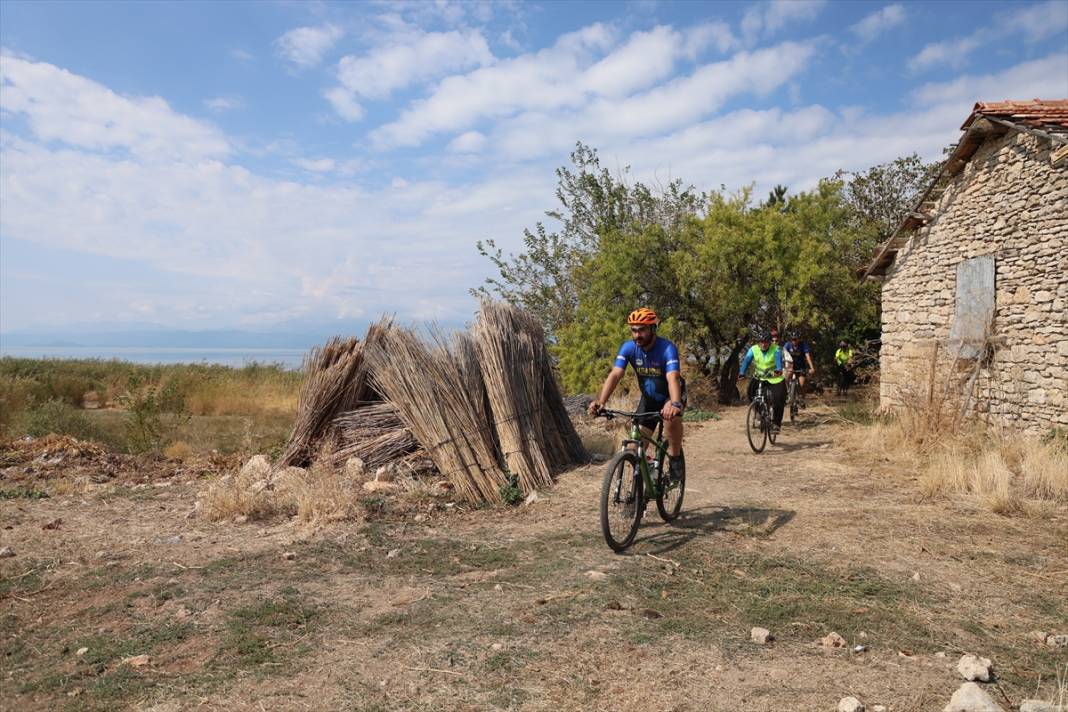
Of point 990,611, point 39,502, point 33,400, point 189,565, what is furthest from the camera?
point 33,400

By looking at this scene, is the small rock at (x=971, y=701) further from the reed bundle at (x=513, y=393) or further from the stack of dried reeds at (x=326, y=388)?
the stack of dried reeds at (x=326, y=388)

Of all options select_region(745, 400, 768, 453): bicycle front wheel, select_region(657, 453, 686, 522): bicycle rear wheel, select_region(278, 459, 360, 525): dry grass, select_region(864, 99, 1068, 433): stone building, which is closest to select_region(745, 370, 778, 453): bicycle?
select_region(745, 400, 768, 453): bicycle front wheel

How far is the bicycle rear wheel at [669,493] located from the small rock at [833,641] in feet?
6.55

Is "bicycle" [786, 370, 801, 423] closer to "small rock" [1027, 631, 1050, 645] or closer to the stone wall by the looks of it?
the stone wall

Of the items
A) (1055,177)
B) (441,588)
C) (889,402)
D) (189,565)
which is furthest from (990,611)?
(889,402)

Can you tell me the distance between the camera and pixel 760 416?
9.53 m

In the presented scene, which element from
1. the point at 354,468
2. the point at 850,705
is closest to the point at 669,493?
the point at 850,705

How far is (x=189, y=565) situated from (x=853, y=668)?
4212 millimetres

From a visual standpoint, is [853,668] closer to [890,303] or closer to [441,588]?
[441,588]

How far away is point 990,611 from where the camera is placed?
13.3 ft

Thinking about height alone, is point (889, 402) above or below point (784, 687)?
above

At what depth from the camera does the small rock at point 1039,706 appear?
2.74 metres

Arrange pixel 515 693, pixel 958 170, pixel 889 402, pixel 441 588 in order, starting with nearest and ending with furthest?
pixel 515 693 < pixel 441 588 < pixel 958 170 < pixel 889 402

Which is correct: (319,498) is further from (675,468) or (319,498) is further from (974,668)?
(974,668)
